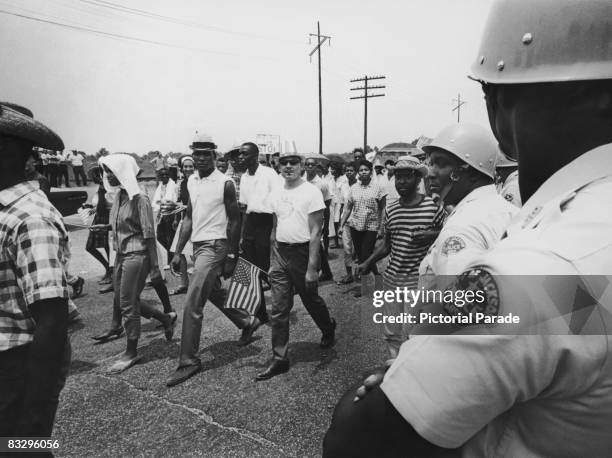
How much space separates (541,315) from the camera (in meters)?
0.51

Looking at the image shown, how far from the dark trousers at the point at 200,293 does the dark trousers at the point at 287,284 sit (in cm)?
56

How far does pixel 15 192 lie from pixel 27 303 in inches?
18.0

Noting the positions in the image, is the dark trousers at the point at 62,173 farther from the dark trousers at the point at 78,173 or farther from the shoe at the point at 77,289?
the shoe at the point at 77,289

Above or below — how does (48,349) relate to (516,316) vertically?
below

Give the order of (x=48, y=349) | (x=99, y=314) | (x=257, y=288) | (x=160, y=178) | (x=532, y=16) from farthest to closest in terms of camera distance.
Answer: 1. (x=160, y=178)
2. (x=99, y=314)
3. (x=257, y=288)
4. (x=48, y=349)
5. (x=532, y=16)

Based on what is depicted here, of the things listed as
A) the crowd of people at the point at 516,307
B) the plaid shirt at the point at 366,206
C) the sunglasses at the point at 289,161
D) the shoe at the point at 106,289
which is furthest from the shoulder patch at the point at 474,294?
the shoe at the point at 106,289

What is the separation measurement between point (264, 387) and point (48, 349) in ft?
7.50

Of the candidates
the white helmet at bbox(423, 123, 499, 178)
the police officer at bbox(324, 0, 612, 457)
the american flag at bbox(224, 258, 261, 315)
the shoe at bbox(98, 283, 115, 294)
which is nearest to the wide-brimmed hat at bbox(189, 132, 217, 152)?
the american flag at bbox(224, 258, 261, 315)

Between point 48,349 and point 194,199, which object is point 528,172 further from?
point 194,199

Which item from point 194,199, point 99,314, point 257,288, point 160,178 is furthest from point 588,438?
point 160,178

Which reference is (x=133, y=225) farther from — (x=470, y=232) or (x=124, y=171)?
(x=470, y=232)

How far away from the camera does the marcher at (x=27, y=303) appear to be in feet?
5.14

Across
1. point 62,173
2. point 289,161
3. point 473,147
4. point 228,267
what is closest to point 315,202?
point 289,161

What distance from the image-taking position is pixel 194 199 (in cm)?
435
